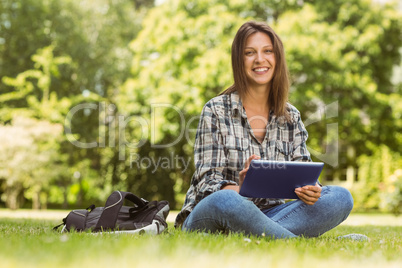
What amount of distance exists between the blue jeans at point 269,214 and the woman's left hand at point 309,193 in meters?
0.11

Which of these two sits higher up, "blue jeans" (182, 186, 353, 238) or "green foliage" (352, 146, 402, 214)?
"blue jeans" (182, 186, 353, 238)

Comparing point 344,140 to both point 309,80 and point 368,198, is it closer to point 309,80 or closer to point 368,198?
point 368,198

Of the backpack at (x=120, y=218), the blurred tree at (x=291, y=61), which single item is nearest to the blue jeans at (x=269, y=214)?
the backpack at (x=120, y=218)

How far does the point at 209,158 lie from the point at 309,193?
2.43 feet

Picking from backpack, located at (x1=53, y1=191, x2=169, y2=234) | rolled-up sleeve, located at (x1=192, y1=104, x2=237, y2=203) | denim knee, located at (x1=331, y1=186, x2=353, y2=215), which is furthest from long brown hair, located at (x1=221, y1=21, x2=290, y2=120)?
backpack, located at (x1=53, y1=191, x2=169, y2=234)

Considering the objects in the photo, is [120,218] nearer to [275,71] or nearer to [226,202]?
[226,202]

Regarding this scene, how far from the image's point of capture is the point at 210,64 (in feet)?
A: 41.4

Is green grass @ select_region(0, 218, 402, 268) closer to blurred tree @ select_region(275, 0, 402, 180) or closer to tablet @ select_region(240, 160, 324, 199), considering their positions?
→ tablet @ select_region(240, 160, 324, 199)

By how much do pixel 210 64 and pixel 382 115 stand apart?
6.22 metres

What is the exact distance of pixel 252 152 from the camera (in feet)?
11.4

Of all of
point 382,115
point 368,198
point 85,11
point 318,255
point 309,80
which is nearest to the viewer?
point 318,255

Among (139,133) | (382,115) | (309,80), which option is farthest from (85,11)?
(382,115)

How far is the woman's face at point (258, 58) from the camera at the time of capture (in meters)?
3.62

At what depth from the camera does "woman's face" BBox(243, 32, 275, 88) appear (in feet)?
11.9
